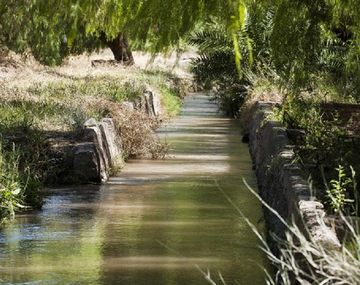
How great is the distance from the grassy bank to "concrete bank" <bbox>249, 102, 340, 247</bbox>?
2894 mm

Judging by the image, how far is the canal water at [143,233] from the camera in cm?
1075

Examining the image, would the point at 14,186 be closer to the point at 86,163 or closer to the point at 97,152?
the point at 86,163

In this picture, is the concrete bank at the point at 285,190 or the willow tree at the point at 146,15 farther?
the concrete bank at the point at 285,190

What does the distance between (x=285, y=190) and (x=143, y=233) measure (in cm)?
240

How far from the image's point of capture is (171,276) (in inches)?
420

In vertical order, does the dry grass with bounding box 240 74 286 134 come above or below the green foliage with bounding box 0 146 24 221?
below

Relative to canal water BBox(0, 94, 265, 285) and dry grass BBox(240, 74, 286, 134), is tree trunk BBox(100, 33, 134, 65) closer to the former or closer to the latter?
dry grass BBox(240, 74, 286, 134)

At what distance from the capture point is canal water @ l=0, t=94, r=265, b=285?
10750 mm

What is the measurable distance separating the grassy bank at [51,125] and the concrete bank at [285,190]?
2894 mm

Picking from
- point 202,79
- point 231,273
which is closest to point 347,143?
point 231,273

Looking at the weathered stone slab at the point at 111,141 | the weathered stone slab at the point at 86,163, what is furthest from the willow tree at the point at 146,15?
the weathered stone slab at the point at 111,141

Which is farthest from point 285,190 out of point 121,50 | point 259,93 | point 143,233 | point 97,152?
point 121,50

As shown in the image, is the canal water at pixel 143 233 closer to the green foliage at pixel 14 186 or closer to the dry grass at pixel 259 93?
the green foliage at pixel 14 186

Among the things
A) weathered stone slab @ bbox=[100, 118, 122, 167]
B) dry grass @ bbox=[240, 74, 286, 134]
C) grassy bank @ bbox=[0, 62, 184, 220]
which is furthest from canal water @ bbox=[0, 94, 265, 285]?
dry grass @ bbox=[240, 74, 286, 134]
